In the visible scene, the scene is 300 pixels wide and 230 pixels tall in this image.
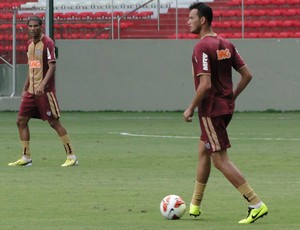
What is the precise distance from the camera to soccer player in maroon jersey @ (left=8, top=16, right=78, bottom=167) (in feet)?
52.7

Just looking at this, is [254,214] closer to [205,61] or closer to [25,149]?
[205,61]

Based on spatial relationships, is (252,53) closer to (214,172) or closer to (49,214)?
(214,172)

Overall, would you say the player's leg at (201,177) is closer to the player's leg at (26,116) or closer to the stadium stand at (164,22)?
the player's leg at (26,116)

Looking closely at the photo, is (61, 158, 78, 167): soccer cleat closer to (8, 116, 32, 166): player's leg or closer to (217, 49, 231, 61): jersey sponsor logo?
(8, 116, 32, 166): player's leg

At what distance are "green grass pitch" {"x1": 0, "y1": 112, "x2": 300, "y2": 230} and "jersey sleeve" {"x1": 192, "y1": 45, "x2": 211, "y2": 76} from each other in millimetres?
1393

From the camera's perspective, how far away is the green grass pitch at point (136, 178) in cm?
1047

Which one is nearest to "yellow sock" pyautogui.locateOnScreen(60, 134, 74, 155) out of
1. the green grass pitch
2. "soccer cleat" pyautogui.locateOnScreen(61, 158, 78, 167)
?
"soccer cleat" pyautogui.locateOnScreen(61, 158, 78, 167)

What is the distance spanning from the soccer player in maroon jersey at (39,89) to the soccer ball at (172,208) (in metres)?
5.76

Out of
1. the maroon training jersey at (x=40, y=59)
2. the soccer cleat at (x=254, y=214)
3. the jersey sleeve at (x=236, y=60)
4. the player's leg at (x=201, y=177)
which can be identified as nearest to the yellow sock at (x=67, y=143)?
the maroon training jersey at (x=40, y=59)

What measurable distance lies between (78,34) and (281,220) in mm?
24963

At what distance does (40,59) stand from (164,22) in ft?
62.6

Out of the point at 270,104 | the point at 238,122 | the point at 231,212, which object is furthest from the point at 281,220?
the point at 270,104

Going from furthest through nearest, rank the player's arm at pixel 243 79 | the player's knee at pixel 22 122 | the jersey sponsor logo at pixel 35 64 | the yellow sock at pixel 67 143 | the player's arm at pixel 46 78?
1. the player's knee at pixel 22 122
2. the yellow sock at pixel 67 143
3. the jersey sponsor logo at pixel 35 64
4. the player's arm at pixel 46 78
5. the player's arm at pixel 243 79

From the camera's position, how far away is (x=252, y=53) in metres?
32.7
